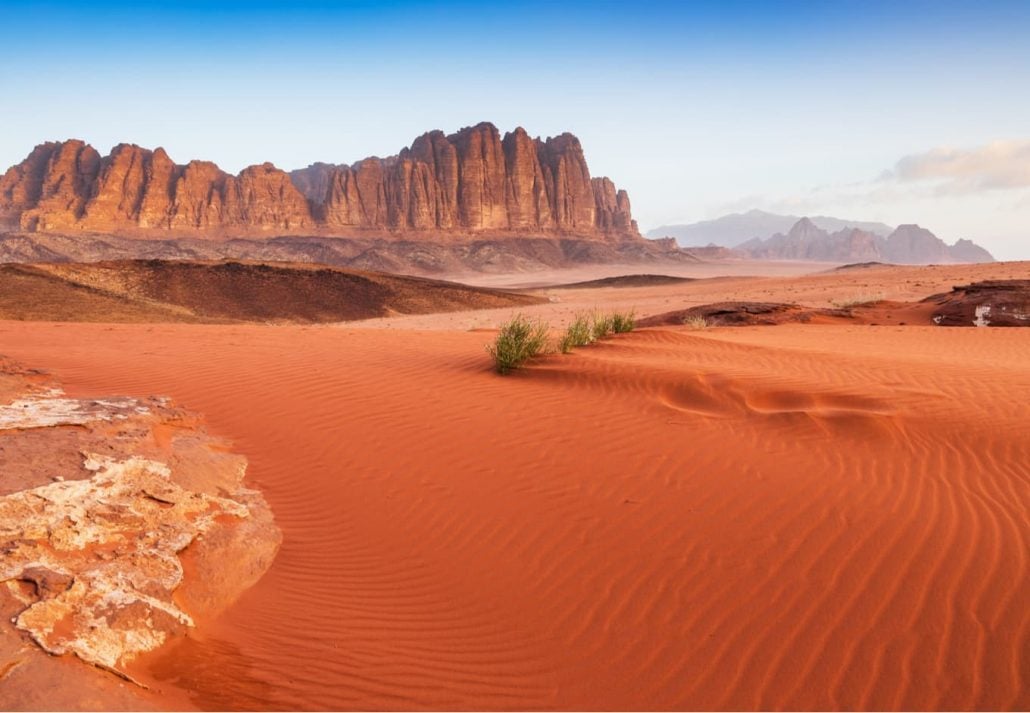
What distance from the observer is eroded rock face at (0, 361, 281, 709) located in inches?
115

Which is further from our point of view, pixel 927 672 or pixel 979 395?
pixel 979 395

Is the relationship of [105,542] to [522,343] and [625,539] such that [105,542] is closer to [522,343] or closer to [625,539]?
[625,539]

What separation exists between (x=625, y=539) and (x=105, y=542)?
3257 millimetres

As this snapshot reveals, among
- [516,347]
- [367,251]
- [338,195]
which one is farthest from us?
[338,195]

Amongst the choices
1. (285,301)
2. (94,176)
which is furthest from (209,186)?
(285,301)

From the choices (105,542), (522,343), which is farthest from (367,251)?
(105,542)

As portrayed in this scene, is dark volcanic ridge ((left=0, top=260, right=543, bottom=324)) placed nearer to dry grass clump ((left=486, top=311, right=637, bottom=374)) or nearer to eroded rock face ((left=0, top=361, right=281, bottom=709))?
dry grass clump ((left=486, top=311, right=637, bottom=374))

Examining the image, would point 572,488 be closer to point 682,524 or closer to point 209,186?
point 682,524

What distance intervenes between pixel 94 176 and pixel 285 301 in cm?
9683

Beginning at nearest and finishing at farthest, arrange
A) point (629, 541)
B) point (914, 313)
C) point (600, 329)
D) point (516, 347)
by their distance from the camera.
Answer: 1. point (629, 541)
2. point (516, 347)
3. point (600, 329)
4. point (914, 313)

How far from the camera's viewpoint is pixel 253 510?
512cm

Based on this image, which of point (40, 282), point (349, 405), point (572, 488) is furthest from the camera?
point (40, 282)

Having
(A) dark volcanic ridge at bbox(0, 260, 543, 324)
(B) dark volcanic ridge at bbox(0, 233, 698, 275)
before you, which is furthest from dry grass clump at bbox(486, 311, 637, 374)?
(B) dark volcanic ridge at bbox(0, 233, 698, 275)

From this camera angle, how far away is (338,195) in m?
121
